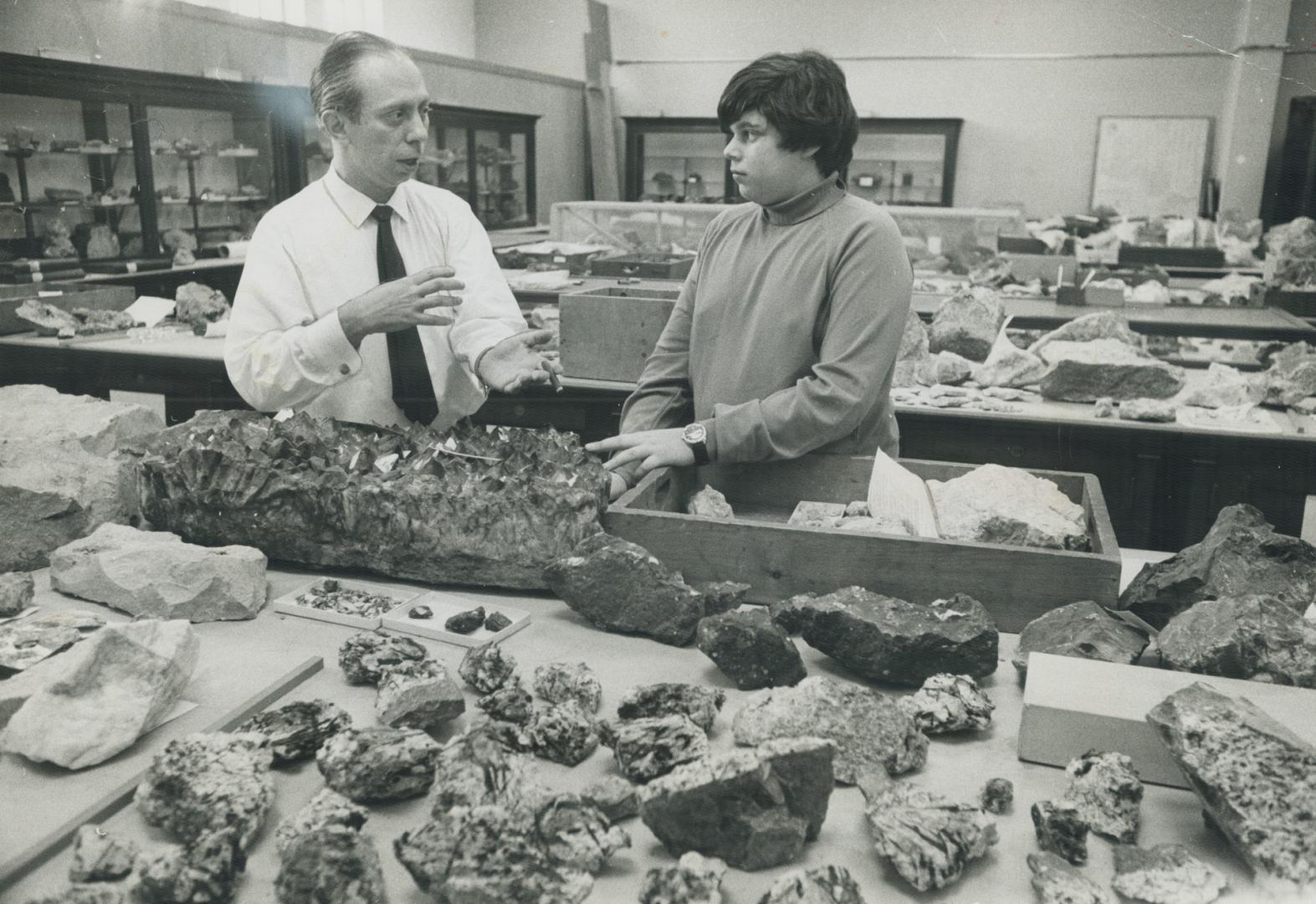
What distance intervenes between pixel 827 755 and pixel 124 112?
5.94 metres

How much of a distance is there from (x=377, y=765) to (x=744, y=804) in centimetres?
42

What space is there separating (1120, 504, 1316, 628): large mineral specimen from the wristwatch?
80 cm

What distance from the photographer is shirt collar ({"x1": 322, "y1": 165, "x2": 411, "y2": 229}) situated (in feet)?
7.57

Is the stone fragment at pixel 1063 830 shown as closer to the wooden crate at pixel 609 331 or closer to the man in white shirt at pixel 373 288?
the man in white shirt at pixel 373 288

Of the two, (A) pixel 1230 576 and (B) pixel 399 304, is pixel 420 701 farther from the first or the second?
(A) pixel 1230 576

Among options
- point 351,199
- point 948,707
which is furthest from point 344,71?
point 948,707

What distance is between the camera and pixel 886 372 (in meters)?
2.15

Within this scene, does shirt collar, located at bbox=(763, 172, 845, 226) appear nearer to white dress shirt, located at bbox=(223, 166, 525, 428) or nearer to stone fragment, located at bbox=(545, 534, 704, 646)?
white dress shirt, located at bbox=(223, 166, 525, 428)

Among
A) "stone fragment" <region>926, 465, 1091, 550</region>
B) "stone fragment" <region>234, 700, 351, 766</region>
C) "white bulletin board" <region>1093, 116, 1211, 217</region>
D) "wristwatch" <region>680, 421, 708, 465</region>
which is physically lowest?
"stone fragment" <region>234, 700, 351, 766</region>

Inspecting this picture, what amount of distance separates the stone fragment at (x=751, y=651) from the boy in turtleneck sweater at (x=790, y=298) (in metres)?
0.56

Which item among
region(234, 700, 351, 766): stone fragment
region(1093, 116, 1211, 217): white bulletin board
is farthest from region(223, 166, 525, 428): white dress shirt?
region(1093, 116, 1211, 217): white bulletin board

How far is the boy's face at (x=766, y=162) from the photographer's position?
6.89 feet

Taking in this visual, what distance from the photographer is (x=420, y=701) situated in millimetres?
1339

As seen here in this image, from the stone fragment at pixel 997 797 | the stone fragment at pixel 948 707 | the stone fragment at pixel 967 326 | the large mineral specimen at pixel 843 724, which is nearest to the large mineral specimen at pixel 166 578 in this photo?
the large mineral specimen at pixel 843 724
